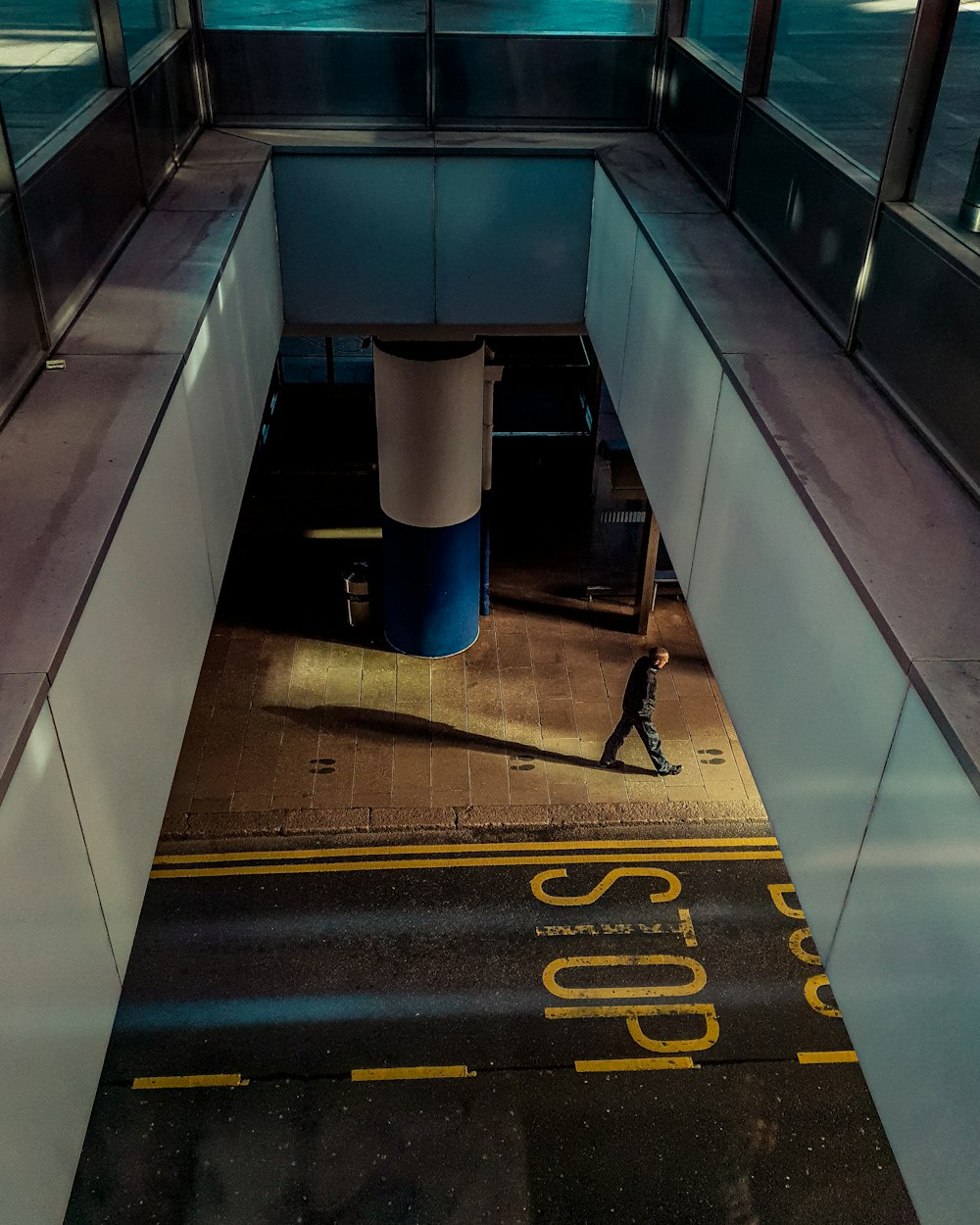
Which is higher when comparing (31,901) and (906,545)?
(906,545)

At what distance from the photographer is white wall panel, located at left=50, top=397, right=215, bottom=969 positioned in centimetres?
338

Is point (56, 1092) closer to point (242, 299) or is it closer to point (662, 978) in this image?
point (242, 299)

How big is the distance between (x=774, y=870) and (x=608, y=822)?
169 cm

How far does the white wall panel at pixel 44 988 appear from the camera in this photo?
2.67m

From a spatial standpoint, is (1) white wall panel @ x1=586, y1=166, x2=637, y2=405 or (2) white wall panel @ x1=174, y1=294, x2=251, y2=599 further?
(1) white wall panel @ x1=586, y1=166, x2=637, y2=405

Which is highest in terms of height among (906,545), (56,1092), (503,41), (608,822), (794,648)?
(503,41)

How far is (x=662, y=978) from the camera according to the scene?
8516 mm

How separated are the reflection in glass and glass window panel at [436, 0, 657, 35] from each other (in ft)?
1.76

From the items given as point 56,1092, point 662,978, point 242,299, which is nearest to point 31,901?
point 56,1092

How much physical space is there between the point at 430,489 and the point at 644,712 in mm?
3550

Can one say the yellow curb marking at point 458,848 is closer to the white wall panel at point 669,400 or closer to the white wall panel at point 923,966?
the white wall panel at point 669,400

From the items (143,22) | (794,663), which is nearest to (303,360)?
(143,22)

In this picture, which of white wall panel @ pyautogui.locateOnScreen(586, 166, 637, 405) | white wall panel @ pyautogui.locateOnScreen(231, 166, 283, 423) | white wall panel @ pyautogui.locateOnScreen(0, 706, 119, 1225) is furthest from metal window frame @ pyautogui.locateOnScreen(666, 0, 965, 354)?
white wall panel @ pyautogui.locateOnScreen(0, 706, 119, 1225)

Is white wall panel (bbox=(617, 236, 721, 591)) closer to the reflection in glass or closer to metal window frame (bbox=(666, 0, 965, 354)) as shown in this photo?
metal window frame (bbox=(666, 0, 965, 354))
